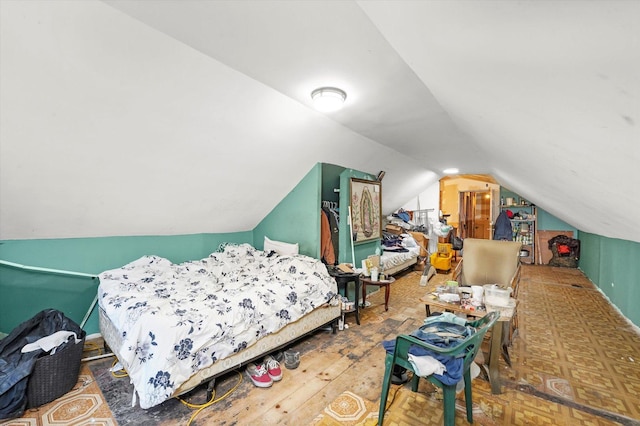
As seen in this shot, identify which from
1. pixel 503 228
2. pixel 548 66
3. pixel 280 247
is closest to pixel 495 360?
pixel 548 66

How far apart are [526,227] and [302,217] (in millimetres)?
6783

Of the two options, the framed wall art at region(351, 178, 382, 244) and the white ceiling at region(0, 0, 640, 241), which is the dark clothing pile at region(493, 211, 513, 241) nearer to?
the framed wall art at region(351, 178, 382, 244)

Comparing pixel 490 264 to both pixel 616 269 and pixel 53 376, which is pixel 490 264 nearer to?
pixel 616 269

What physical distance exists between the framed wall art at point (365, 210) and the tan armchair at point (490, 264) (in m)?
1.39

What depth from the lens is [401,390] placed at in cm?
216

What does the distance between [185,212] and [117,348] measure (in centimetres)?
156

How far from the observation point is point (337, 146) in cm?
364

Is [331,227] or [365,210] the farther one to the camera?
[365,210]

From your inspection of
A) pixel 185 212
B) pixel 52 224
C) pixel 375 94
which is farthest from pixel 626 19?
pixel 52 224

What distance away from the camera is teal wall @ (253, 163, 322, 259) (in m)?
3.72

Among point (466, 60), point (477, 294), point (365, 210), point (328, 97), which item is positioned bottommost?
point (477, 294)

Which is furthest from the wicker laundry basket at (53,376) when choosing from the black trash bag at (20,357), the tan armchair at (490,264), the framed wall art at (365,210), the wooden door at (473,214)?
the wooden door at (473,214)

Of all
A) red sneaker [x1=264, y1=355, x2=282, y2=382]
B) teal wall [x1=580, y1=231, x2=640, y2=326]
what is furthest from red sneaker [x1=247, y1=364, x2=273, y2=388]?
teal wall [x1=580, y1=231, x2=640, y2=326]

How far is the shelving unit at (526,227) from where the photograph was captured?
7.23m
